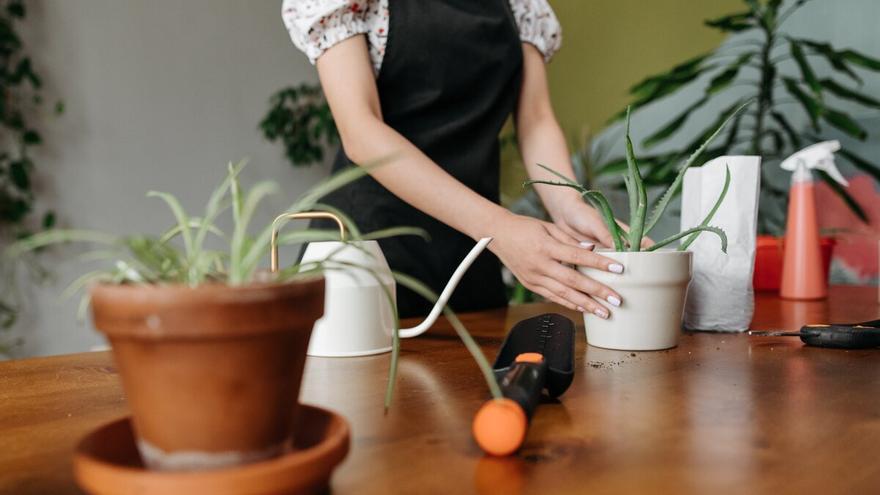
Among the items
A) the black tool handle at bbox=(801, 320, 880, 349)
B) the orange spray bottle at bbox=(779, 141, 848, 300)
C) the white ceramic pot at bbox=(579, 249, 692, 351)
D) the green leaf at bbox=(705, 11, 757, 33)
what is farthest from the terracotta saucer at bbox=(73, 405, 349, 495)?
the green leaf at bbox=(705, 11, 757, 33)

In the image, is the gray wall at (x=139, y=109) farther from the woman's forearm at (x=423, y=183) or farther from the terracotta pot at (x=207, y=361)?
the terracotta pot at (x=207, y=361)

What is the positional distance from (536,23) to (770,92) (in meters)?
1.17

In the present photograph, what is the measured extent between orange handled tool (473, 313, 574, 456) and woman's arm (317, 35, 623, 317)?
0.38 feet

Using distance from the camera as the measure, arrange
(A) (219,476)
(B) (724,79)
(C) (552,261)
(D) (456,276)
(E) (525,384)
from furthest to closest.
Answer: (B) (724,79)
(C) (552,261)
(D) (456,276)
(E) (525,384)
(A) (219,476)

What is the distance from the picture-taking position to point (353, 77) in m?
1.31

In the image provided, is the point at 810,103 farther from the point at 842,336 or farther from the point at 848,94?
the point at 842,336

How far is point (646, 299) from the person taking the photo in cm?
84

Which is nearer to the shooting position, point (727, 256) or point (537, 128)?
point (727, 256)

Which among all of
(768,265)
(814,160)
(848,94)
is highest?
(848,94)

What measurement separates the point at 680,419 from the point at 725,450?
76mm

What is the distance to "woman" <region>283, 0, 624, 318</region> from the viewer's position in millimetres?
1218

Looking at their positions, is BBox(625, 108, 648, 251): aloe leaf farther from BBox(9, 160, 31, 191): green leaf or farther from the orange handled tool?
BBox(9, 160, 31, 191): green leaf

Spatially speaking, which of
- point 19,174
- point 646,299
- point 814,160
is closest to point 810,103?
point 814,160

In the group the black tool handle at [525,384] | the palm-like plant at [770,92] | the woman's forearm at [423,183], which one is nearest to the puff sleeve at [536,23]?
the woman's forearm at [423,183]
